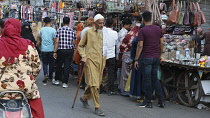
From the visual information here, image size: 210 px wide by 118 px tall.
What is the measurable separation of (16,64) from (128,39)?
474 centimetres

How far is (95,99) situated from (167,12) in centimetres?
413

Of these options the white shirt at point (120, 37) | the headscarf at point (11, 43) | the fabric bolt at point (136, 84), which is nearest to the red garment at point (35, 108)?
the headscarf at point (11, 43)

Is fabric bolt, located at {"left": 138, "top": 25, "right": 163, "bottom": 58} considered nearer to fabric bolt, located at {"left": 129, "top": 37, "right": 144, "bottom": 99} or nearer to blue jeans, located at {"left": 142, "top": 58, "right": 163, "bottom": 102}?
blue jeans, located at {"left": 142, "top": 58, "right": 163, "bottom": 102}

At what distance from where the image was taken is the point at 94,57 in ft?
21.3

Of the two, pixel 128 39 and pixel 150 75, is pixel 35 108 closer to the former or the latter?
pixel 150 75

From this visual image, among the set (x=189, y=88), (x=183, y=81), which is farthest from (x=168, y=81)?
(x=189, y=88)

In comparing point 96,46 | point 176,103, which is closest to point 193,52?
point 176,103

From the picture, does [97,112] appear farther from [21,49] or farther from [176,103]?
[21,49]

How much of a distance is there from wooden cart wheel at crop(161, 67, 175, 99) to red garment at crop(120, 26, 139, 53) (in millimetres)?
979

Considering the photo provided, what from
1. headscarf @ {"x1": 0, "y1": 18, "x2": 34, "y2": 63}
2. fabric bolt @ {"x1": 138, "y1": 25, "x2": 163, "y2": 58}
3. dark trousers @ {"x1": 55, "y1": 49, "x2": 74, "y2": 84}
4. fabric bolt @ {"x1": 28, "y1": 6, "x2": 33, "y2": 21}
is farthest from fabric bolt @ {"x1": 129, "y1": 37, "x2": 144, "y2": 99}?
fabric bolt @ {"x1": 28, "y1": 6, "x2": 33, "y2": 21}

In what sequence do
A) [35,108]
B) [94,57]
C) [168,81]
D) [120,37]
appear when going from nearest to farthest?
[35,108]
[94,57]
[168,81]
[120,37]

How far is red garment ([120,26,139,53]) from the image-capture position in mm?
8336

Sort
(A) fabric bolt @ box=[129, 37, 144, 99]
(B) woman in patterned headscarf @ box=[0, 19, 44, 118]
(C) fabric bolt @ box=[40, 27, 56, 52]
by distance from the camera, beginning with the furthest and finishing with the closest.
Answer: (C) fabric bolt @ box=[40, 27, 56, 52], (A) fabric bolt @ box=[129, 37, 144, 99], (B) woman in patterned headscarf @ box=[0, 19, 44, 118]

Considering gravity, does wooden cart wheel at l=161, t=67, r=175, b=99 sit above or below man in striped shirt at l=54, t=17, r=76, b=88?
below
